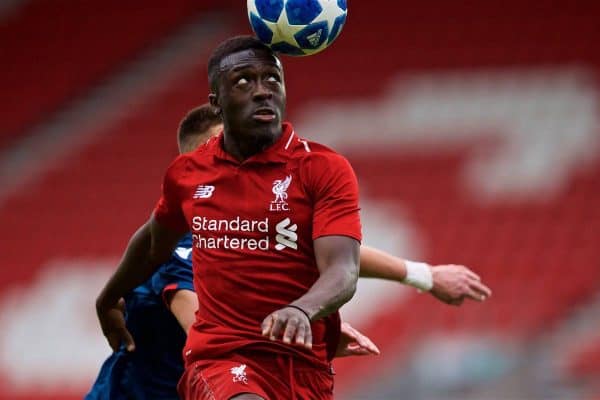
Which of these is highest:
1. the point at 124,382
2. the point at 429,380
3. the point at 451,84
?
the point at 451,84

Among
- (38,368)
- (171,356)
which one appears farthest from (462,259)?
(171,356)

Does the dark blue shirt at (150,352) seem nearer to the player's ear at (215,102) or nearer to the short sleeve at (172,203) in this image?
A: the short sleeve at (172,203)

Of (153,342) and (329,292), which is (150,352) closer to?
(153,342)

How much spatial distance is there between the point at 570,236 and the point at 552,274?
1.43ft

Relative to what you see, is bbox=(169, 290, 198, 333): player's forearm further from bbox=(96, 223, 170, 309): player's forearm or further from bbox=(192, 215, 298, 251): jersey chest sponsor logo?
bbox=(192, 215, 298, 251): jersey chest sponsor logo

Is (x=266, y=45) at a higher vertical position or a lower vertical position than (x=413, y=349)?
lower

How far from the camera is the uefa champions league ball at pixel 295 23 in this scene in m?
4.38

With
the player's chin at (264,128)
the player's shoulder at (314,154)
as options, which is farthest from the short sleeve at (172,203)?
the player's shoulder at (314,154)

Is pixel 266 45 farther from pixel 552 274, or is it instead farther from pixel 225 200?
pixel 552 274

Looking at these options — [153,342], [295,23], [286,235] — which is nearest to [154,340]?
[153,342]

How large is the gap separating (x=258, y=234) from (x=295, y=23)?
776mm

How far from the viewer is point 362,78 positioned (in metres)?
12.2

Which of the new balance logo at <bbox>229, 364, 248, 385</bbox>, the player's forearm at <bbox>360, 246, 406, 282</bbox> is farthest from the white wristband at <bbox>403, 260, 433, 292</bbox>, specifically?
the new balance logo at <bbox>229, 364, 248, 385</bbox>

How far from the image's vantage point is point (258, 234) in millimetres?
4152
